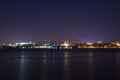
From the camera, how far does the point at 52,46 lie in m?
159

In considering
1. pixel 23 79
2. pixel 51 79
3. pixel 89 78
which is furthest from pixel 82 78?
pixel 23 79

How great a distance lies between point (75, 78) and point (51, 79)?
1.65 meters

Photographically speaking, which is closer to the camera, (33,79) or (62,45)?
(33,79)

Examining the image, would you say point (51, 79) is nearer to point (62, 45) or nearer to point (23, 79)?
point (23, 79)

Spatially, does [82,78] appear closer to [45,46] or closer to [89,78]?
[89,78]

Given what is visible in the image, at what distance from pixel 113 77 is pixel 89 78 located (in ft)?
5.58

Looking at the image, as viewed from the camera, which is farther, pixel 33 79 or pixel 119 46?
pixel 119 46

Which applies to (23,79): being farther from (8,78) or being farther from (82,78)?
(82,78)

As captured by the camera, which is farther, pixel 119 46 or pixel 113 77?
pixel 119 46

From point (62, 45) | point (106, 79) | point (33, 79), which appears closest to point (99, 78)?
point (106, 79)

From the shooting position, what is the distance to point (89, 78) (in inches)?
790

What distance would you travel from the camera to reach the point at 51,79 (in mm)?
19844

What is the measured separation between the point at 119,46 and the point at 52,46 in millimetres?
35753

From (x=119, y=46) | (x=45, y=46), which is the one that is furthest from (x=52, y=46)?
(x=119, y=46)
